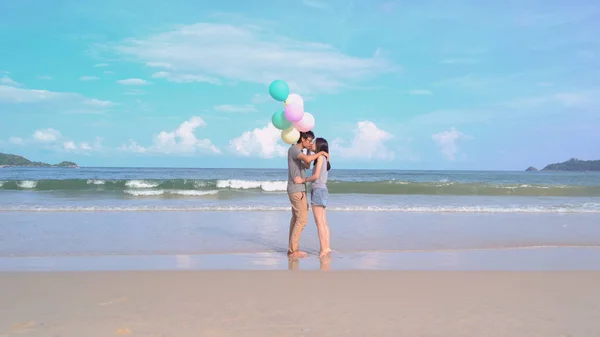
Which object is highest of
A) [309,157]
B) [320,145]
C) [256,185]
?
[320,145]

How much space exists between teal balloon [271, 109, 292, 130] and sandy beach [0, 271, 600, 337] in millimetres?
2318

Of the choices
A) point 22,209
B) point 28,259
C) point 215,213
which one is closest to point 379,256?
point 28,259

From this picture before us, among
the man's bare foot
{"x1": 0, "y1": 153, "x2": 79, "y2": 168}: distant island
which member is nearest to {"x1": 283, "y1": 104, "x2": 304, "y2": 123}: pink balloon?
the man's bare foot

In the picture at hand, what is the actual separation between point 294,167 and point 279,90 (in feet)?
3.80

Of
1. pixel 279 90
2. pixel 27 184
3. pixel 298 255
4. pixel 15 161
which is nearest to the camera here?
pixel 279 90

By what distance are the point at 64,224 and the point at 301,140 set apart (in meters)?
7.01

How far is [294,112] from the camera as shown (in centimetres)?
696

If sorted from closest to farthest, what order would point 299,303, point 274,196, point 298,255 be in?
point 299,303 < point 298,255 < point 274,196

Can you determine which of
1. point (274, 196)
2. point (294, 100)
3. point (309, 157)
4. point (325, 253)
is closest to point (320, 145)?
point (309, 157)

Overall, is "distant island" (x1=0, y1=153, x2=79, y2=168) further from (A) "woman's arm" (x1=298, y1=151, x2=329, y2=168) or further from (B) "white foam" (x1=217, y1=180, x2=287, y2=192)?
(A) "woman's arm" (x1=298, y1=151, x2=329, y2=168)

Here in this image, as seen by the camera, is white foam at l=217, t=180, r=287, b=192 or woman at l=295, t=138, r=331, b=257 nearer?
woman at l=295, t=138, r=331, b=257

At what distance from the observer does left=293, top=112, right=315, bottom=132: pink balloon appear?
280 inches

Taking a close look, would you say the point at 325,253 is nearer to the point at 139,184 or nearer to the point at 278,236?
the point at 278,236

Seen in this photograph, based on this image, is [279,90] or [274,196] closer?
[279,90]
